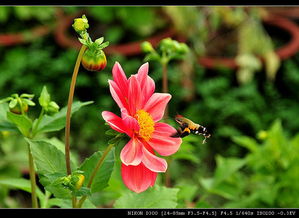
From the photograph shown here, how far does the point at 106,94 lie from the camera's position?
2266mm

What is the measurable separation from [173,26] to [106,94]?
19.3 inches

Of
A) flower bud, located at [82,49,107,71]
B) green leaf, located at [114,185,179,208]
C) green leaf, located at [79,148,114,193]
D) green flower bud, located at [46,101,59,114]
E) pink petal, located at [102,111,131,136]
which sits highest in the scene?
flower bud, located at [82,49,107,71]

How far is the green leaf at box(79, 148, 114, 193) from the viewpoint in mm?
668

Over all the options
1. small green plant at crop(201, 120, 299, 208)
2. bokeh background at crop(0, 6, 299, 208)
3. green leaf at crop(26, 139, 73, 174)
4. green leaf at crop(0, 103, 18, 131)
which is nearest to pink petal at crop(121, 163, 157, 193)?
green leaf at crop(26, 139, 73, 174)

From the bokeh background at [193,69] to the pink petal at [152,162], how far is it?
1337 millimetres

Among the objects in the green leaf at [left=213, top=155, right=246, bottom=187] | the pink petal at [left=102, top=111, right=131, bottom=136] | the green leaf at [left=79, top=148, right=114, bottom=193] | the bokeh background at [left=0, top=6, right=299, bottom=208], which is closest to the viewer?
the pink petal at [left=102, top=111, right=131, bottom=136]

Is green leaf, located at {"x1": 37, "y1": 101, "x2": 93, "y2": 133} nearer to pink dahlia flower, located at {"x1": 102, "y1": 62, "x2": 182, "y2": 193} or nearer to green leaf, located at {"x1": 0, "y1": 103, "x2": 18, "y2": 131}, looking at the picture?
green leaf, located at {"x1": 0, "y1": 103, "x2": 18, "y2": 131}

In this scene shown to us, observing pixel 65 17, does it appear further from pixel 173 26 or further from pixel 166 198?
pixel 166 198

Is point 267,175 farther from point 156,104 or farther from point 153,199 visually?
point 156,104

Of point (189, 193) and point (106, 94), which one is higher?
point (189, 193)

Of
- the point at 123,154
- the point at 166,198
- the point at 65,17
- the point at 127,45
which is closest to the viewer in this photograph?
the point at 123,154

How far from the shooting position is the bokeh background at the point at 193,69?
2.12 metres

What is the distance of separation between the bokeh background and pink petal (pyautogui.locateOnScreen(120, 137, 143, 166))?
4.39ft
